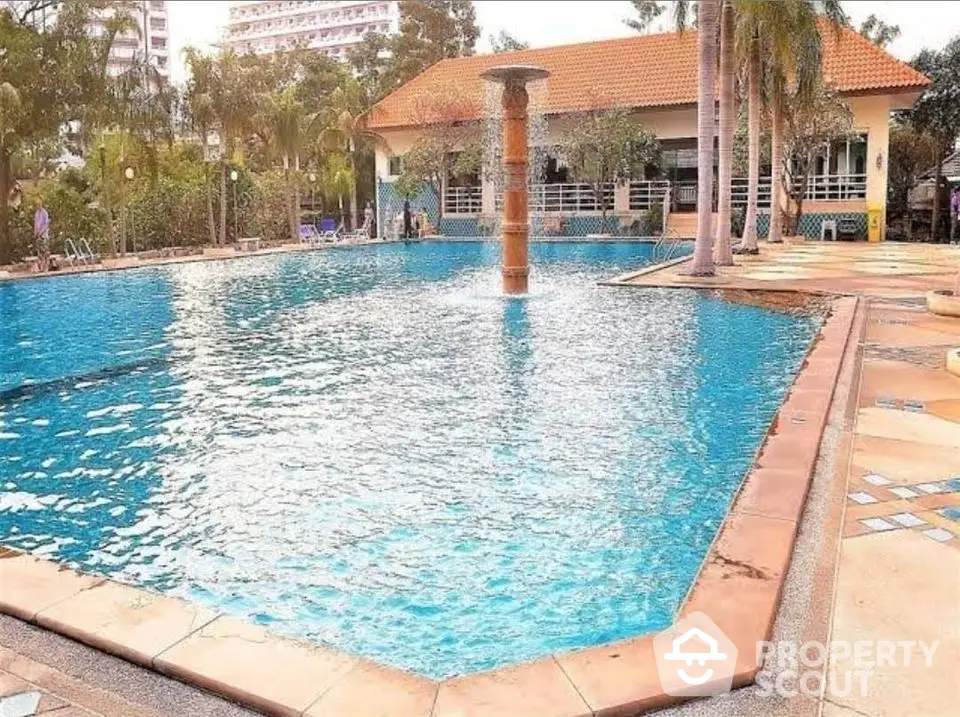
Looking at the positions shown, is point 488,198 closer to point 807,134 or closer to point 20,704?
point 807,134

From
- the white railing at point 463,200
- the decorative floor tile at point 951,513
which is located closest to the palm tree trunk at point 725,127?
the decorative floor tile at point 951,513

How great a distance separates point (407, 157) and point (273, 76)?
53.4 ft

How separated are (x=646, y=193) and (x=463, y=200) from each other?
691 centimetres

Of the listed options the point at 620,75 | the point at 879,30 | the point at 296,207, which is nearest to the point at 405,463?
the point at 296,207

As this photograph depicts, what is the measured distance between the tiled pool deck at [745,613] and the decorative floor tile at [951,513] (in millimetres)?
12

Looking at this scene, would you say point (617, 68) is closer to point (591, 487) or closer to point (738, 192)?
point (738, 192)

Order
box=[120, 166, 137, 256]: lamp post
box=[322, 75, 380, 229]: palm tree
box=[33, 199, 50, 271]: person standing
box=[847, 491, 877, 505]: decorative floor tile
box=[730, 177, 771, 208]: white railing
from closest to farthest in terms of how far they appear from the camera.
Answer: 1. box=[847, 491, 877, 505]: decorative floor tile
2. box=[33, 199, 50, 271]: person standing
3. box=[120, 166, 137, 256]: lamp post
4. box=[730, 177, 771, 208]: white railing
5. box=[322, 75, 380, 229]: palm tree

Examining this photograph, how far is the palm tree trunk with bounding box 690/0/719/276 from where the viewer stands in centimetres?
1466

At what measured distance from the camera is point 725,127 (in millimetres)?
16938

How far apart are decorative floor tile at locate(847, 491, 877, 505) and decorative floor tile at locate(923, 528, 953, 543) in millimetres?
383

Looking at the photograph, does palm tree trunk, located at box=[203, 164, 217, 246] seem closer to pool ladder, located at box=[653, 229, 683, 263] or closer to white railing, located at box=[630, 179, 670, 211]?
pool ladder, located at box=[653, 229, 683, 263]

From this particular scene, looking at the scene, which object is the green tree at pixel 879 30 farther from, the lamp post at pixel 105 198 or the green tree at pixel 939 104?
the lamp post at pixel 105 198

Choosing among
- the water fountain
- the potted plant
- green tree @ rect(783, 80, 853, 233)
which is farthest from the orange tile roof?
the potted plant

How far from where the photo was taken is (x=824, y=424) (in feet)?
19.0
